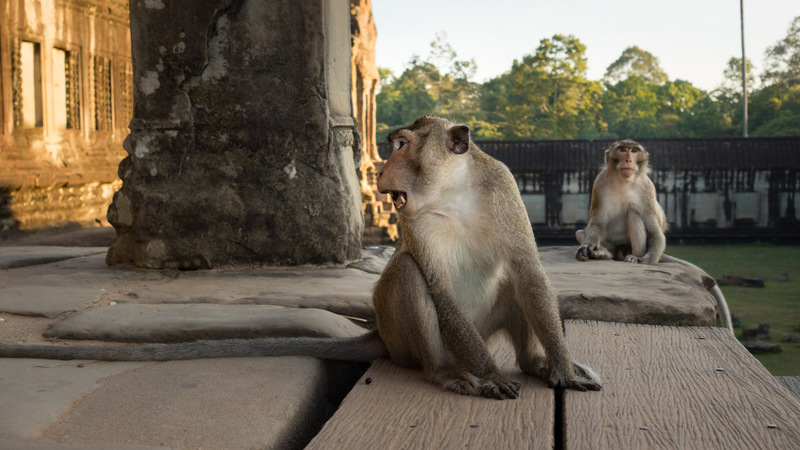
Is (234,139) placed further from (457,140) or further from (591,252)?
(591,252)

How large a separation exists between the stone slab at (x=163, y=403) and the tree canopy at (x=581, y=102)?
91.2 feet

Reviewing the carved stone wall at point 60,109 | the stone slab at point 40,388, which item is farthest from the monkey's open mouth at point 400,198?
the carved stone wall at point 60,109

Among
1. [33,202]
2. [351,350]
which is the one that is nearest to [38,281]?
[351,350]

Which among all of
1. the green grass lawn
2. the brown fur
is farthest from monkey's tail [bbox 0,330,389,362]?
the green grass lawn

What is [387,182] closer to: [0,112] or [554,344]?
[554,344]

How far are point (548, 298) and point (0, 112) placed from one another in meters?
9.23

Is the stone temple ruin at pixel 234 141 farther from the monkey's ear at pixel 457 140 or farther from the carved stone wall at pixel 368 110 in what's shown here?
the carved stone wall at pixel 368 110

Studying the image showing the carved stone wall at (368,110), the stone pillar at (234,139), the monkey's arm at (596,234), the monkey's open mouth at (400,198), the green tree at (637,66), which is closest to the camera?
the monkey's open mouth at (400,198)

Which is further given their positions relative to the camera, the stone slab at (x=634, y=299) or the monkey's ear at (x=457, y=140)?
the stone slab at (x=634, y=299)

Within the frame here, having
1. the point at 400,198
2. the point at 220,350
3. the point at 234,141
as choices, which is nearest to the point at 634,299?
the point at 400,198

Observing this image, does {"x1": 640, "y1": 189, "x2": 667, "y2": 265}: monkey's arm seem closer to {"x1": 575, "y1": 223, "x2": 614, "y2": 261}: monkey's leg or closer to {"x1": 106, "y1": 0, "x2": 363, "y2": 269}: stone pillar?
{"x1": 575, "y1": 223, "x2": 614, "y2": 261}: monkey's leg

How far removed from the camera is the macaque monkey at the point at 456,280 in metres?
2.63

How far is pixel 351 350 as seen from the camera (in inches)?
116

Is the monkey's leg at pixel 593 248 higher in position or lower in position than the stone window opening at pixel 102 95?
lower
